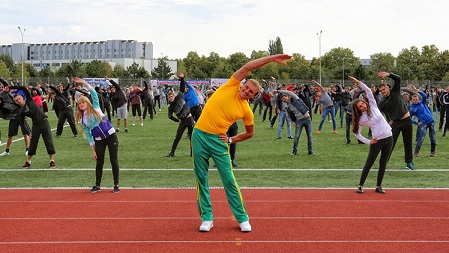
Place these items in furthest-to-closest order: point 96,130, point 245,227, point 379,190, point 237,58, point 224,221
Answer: point 237,58, point 379,190, point 96,130, point 224,221, point 245,227

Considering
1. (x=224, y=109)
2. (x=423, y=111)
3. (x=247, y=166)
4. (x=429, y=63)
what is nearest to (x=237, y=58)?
(x=429, y=63)

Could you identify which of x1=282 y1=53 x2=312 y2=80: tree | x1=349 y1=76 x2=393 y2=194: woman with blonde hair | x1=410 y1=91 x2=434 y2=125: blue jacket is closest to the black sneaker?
x1=349 y1=76 x2=393 y2=194: woman with blonde hair

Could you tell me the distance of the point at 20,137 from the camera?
20.2 m

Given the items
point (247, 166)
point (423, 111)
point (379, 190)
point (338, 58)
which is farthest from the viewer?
point (338, 58)

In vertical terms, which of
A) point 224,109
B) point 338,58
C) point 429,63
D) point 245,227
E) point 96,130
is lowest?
point 245,227

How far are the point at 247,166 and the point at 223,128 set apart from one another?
6.57 m

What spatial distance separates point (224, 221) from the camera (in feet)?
25.4

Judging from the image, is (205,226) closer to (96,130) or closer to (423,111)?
(96,130)

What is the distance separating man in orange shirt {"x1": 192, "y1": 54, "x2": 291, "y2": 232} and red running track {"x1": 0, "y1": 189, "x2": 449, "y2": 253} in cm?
39

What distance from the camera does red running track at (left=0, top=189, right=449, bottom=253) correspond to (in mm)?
6605

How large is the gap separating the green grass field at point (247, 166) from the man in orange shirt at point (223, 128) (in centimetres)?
365

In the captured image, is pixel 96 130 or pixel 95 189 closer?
pixel 96 130

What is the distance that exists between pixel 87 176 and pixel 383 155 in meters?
6.20

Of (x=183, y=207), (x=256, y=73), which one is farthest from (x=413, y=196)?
(x=256, y=73)
